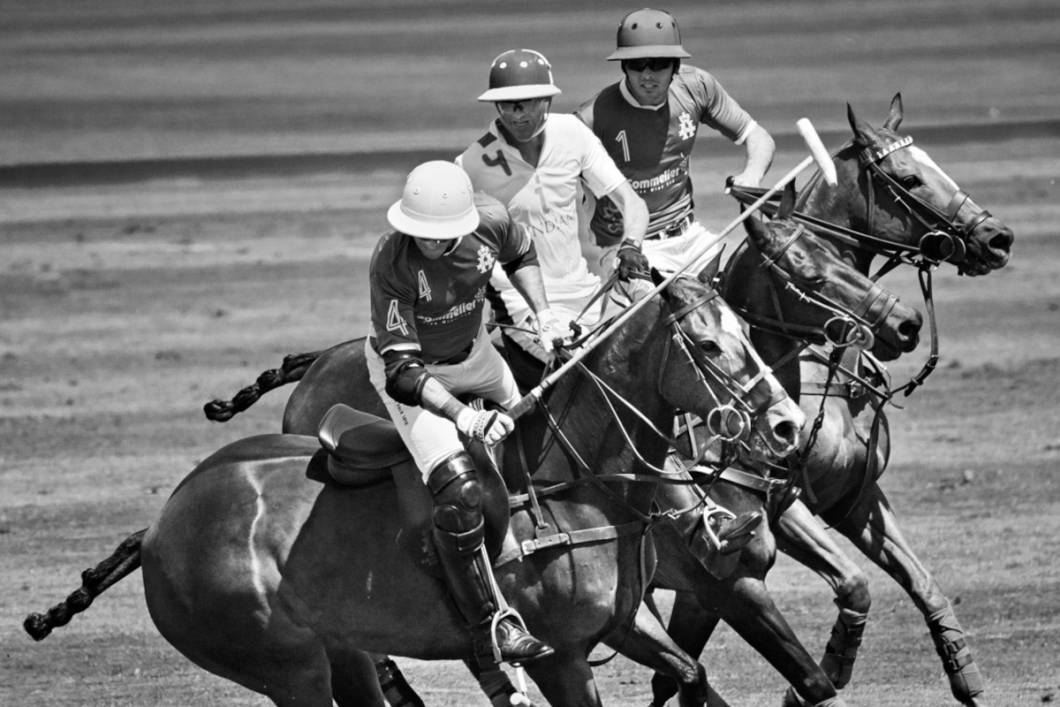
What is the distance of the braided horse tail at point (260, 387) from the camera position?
25.5ft

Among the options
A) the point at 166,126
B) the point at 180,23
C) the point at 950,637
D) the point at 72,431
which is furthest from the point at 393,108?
the point at 950,637

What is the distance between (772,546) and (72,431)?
7.29 metres

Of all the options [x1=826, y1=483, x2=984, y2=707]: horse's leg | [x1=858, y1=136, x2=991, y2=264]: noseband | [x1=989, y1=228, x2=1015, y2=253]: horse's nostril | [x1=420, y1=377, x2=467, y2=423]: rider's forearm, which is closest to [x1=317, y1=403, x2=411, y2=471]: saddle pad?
[x1=420, y1=377, x2=467, y2=423]: rider's forearm

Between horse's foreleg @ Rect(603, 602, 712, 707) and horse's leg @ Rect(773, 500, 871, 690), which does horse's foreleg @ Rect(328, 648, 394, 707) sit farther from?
horse's leg @ Rect(773, 500, 871, 690)

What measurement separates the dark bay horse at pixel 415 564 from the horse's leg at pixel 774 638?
29.5 inches

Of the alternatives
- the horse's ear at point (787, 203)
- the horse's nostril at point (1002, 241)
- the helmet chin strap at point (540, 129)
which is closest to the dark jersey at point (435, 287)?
the helmet chin strap at point (540, 129)

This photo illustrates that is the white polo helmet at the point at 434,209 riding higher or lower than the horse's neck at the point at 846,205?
higher

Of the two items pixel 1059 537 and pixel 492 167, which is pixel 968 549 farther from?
pixel 492 167

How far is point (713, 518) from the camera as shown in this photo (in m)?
6.96

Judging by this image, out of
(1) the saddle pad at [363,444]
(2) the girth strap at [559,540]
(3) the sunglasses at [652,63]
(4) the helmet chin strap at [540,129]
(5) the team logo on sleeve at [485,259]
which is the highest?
(3) the sunglasses at [652,63]

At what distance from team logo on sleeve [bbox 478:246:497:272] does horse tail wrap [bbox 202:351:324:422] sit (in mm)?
1833

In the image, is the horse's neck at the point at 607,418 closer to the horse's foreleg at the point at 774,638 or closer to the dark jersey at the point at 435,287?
the dark jersey at the point at 435,287

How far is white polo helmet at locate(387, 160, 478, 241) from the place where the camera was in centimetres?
598

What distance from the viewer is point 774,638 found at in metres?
6.93
